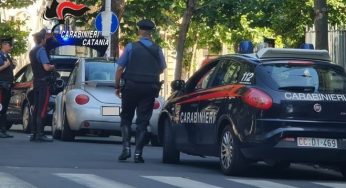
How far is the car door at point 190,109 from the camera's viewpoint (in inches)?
562

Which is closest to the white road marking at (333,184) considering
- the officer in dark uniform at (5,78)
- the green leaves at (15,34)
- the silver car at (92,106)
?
the silver car at (92,106)

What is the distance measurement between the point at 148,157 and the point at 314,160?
4.05 meters

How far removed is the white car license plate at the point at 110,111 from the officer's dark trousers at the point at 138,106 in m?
4.25

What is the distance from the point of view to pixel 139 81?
14672 mm

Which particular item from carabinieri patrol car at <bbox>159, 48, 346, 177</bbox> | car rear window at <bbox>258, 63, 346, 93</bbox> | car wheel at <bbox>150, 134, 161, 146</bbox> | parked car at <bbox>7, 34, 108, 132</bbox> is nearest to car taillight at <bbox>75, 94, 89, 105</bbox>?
car wheel at <bbox>150, 134, 161, 146</bbox>

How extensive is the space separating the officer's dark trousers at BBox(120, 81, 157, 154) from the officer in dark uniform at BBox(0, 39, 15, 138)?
6.09m

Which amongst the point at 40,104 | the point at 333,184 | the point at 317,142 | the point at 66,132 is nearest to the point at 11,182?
the point at 317,142

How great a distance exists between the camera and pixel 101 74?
19922 mm

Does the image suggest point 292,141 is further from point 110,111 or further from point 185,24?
point 185,24

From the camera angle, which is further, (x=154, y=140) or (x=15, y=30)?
(x=15, y=30)

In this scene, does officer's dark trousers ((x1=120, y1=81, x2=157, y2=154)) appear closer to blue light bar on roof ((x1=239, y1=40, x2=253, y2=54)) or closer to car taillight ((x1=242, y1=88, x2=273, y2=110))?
blue light bar on roof ((x1=239, y1=40, x2=253, y2=54))

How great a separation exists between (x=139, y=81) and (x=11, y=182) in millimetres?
3820

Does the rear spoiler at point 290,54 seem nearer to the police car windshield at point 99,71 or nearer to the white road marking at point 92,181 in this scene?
the white road marking at point 92,181

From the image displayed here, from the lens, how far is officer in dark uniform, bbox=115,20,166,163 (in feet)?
48.1
